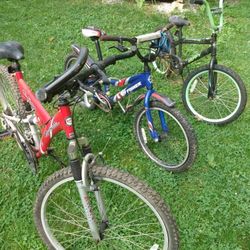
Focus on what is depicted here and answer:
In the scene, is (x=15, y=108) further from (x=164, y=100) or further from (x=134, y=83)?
(x=164, y=100)

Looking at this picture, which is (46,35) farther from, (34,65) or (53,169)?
(53,169)

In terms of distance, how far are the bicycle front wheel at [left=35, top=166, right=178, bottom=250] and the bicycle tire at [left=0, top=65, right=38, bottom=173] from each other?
1.51ft

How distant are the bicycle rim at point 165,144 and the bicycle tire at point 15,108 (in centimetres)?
110

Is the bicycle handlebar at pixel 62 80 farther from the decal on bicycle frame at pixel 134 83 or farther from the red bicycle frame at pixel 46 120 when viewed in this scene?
the decal on bicycle frame at pixel 134 83

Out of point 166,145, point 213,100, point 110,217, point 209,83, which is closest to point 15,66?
point 110,217

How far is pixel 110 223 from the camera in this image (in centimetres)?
303

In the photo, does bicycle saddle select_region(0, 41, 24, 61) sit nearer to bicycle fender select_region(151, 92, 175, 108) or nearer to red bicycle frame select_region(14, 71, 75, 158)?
red bicycle frame select_region(14, 71, 75, 158)

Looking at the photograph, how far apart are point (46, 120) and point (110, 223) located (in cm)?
103

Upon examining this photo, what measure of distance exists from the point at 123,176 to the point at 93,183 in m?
0.22

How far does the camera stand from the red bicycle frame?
7.84 ft

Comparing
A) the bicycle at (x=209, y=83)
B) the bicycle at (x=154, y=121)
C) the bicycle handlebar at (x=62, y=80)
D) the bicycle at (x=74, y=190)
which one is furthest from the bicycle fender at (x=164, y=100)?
the bicycle handlebar at (x=62, y=80)

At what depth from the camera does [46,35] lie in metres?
6.51

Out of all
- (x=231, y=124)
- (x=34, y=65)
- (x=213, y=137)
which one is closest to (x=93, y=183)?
(x=213, y=137)

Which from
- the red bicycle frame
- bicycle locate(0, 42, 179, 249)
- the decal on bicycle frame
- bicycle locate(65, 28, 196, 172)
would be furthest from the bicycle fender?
the red bicycle frame
